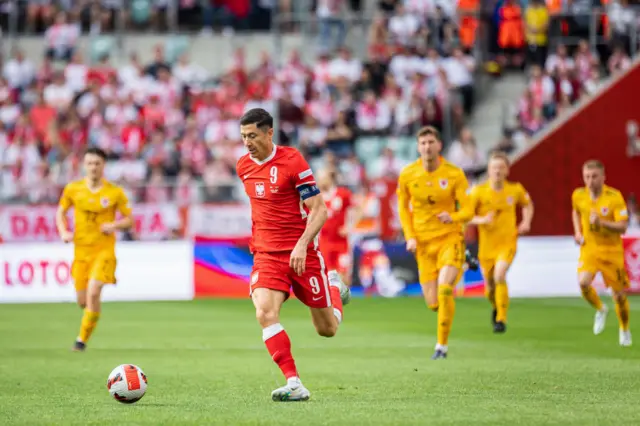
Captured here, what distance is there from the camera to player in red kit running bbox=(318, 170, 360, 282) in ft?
76.1

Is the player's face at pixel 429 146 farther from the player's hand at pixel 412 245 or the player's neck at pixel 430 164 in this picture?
the player's hand at pixel 412 245

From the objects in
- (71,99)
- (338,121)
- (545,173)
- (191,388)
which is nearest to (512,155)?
(545,173)

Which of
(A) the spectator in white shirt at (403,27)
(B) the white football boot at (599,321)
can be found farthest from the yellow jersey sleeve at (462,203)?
(A) the spectator in white shirt at (403,27)

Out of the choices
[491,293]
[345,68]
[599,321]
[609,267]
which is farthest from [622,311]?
[345,68]

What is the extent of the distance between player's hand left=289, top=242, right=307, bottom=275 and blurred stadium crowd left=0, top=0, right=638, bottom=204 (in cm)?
1705

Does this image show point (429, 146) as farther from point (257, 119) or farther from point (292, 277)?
point (257, 119)

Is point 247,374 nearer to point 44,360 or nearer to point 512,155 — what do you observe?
point 44,360

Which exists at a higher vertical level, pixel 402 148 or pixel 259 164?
pixel 259 164

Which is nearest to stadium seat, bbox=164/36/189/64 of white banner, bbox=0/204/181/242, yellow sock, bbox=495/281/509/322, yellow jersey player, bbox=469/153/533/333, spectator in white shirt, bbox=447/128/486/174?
white banner, bbox=0/204/181/242

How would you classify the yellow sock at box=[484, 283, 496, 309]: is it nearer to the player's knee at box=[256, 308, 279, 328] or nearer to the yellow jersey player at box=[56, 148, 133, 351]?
the yellow jersey player at box=[56, 148, 133, 351]

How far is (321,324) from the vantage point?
443 inches

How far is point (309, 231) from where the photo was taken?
10.6 meters

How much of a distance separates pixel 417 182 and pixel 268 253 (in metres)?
4.81

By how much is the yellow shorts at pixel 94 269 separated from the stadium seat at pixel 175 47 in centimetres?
1799
